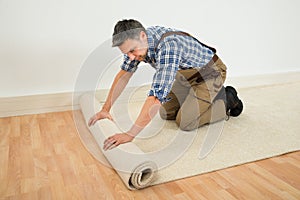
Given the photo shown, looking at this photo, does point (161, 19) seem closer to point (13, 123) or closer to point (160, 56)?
point (160, 56)

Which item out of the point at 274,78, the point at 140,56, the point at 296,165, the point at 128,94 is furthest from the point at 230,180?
the point at 274,78

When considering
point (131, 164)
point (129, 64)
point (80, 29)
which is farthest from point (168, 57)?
point (80, 29)

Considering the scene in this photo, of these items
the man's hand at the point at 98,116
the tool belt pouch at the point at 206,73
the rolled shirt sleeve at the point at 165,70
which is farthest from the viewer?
the tool belt pouch at the point at 206,73

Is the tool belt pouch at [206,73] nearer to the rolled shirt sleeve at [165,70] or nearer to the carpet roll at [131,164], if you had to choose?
the rolled shirt sleeve at [165,70]

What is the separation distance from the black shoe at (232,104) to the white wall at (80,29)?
66cm

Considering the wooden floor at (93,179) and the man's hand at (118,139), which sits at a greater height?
the man's hand at (118,139)

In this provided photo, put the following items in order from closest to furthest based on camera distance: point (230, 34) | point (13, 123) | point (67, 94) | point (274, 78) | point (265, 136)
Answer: point (265, 136)
point (13, 123)
point (67, 94)
point (230, 34)
point (274, 78)

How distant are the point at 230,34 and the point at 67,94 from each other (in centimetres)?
139

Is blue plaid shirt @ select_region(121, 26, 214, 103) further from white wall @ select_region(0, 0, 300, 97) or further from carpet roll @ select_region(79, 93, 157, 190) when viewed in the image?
white wall @ select_region(0, 0, 300, 97)

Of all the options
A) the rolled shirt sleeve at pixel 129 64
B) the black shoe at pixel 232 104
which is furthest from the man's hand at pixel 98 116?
the black shoe at pixel 232 104

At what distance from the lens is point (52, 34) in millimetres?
1897

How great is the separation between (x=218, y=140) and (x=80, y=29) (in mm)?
1110

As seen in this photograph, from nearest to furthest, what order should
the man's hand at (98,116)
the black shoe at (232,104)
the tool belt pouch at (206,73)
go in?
1. the man's hand at (98,116)
2. the tool belt pouch at (206,73)
3. the black shoe at (232,104)

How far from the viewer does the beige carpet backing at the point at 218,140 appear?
4.32ft
